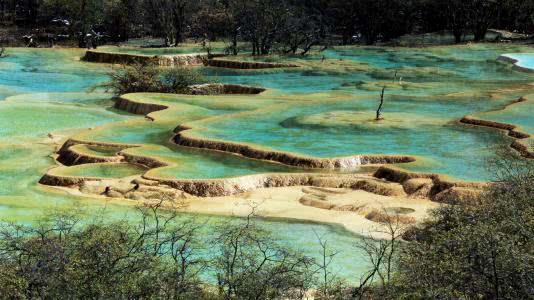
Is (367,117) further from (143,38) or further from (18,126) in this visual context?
(143,38)

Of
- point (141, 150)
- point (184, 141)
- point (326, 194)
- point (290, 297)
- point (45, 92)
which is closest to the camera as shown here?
point (290, 297)

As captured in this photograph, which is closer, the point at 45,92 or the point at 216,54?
the point at 45,92

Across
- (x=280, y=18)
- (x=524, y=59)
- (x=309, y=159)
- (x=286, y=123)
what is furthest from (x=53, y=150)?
(x=524, y=59)

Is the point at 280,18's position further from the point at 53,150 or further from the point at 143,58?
the point at 53,150

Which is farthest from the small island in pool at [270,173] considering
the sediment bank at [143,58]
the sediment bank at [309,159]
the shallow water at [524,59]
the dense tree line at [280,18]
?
the dense tree line at [280,18]

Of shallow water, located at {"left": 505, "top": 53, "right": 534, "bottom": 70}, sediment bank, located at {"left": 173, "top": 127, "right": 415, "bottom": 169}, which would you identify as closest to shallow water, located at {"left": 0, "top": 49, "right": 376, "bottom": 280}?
sediment bank, located at {"left": 173, "top": 127, "right": 415, "bottom": 169}

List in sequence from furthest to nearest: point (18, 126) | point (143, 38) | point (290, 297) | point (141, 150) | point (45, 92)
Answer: point (143, 38) → point (45, 92) → point (18, 126) → point (141, 150) → point (290, 297)

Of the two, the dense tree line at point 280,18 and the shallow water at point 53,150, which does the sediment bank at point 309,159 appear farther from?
the dense tree line at point 280,18

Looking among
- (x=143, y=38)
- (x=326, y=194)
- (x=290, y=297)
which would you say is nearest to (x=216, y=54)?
(x=143, y=38)

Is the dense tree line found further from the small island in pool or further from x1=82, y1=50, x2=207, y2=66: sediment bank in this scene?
x1=82, y1=50, x2=207, y2=66: sediment bank
